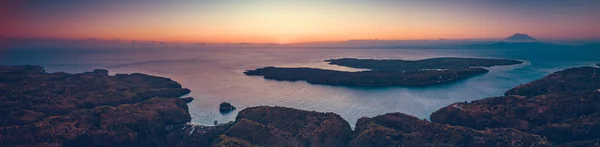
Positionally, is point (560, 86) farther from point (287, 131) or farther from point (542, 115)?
point (287, 131)

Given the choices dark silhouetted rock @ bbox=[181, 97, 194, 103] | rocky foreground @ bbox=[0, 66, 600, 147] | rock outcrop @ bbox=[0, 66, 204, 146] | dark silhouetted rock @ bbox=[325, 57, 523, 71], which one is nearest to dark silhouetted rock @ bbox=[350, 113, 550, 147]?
rocky foreground @ bbox=[0, 66, 600, 147]

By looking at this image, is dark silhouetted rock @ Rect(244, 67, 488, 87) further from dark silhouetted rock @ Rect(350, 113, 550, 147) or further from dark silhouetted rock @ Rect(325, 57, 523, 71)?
dark silhouetted rock @ Rect(350, 113, 550, 147)

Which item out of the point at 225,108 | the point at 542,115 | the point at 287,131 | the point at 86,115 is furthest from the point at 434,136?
the point at 86,115

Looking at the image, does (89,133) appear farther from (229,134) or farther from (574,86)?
(574,86)

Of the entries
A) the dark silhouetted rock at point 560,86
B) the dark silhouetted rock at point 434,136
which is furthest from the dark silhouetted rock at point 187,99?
the dark silhouetted rock at point 560,86

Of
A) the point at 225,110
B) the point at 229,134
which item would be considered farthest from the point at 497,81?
the point at 229,134
